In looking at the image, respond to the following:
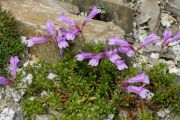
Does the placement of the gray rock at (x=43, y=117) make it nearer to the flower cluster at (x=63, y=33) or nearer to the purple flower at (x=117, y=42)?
the flower cluster at (x=63, y=33)

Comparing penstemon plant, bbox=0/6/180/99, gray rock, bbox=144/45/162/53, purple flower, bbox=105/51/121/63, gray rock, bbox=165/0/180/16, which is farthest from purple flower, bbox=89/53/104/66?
gray rock, bbox=165/0/180/16

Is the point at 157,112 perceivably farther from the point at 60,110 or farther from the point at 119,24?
the point at 119,24

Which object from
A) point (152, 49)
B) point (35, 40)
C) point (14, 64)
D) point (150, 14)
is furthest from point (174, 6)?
point (14, 64)

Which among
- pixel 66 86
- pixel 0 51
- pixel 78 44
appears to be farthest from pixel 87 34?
pixel 0 51

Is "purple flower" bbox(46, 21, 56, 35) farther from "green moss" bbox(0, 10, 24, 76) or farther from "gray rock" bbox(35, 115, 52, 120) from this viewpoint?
"gray rock" bbox(35, 115, 52, 120)

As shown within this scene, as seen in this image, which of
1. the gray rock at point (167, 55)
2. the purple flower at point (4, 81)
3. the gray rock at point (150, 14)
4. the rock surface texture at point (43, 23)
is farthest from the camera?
the gray rock at point (150, 14)

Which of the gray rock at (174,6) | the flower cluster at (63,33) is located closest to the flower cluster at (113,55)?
the flower cluster at (63,33)

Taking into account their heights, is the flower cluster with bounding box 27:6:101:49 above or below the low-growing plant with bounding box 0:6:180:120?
above

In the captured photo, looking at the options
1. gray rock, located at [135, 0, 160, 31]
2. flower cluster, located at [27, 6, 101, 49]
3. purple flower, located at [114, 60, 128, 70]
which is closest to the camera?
purple flower, located at [114, 60, 128, 70]
